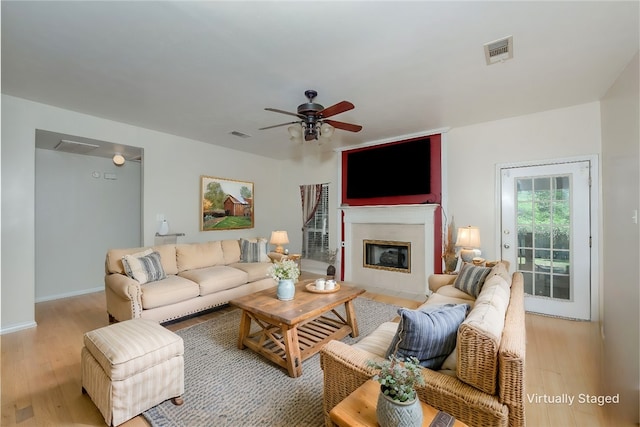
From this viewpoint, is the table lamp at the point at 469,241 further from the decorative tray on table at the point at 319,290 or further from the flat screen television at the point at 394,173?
the decorative tray on table at the point at 319,290

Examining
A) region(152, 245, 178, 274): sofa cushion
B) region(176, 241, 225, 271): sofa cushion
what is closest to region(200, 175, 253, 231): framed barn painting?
region(176, 241, 225, 271): sofa cushion

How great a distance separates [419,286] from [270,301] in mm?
2855

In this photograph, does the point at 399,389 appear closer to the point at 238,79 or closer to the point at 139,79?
the point at 238,79

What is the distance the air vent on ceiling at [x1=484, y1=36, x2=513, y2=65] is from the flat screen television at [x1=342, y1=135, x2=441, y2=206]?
205 cm

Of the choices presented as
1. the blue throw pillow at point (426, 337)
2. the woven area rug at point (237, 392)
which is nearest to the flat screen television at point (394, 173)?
the woven area rug at point (237, 392)

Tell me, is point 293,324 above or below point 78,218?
below

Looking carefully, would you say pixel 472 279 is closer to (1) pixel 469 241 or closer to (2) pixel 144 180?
(1) pixel 469 241

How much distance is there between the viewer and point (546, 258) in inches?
144

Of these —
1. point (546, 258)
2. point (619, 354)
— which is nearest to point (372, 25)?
point (619, 354)

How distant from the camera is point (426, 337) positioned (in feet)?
4.46

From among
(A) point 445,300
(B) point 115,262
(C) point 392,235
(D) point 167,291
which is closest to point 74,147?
(B) point 115,262

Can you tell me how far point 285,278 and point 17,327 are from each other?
127 inches

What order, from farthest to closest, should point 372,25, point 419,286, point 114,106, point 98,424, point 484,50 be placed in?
point 419,286 → point 114,106 → point 484,50 → point 372,25 → point 98,424

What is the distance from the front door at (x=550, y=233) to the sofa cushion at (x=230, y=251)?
397 cm
